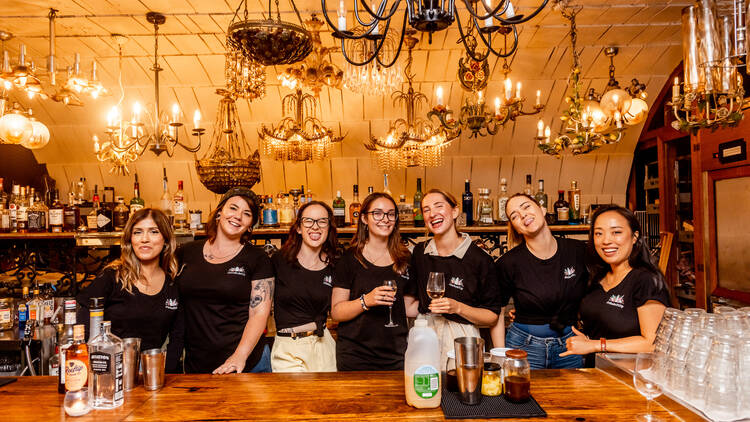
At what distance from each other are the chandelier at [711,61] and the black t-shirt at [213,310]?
236 cm

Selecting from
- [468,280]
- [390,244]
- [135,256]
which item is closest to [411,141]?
[390,244]

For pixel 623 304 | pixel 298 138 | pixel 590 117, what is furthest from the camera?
pixel 298 138

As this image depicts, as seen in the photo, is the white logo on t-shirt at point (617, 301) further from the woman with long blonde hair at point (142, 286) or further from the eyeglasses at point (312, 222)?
the woman with long blonde hair at point (142, 286)

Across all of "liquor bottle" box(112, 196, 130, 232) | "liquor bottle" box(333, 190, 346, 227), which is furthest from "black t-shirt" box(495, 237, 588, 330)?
"liquor bottle" box(112, 196, 130, 232)

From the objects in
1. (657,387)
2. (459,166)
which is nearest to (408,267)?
(657,387)

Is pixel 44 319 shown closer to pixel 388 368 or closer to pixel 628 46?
pixel 388 368

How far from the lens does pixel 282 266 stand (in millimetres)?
2520

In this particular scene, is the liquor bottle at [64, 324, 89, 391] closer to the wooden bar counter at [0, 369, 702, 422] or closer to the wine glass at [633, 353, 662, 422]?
the wooden bar counter at [0, 369, 702, 422]

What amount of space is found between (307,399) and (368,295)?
27.1 inches

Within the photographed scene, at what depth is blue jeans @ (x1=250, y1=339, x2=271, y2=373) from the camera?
7.97ft

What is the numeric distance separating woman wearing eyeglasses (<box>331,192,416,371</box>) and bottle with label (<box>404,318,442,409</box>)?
0.75 m

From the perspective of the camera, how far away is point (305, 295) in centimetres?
242

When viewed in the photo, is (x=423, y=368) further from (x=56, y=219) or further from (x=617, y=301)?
(x=56, y=219)

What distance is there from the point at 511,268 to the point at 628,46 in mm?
3492
